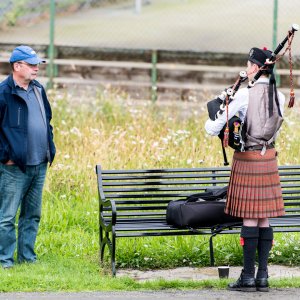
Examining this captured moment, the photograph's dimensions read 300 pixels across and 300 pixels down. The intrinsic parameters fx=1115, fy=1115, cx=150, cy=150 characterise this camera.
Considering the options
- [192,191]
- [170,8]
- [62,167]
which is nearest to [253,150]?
[192,191]

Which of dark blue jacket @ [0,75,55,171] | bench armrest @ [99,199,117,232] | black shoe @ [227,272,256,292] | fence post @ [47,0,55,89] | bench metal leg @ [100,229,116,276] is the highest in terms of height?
fence post @ [47,0,55,89]

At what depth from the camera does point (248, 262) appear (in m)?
8.03

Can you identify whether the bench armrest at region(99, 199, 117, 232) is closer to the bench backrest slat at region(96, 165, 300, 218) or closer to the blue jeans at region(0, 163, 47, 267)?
the bench backrest slat at region(96, 165, 300, 218)

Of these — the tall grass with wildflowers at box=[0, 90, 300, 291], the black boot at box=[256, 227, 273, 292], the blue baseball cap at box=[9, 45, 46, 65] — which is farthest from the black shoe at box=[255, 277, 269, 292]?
the blue baseball cap at box=[9, 45, 46, 65]

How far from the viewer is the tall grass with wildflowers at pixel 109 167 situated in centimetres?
870

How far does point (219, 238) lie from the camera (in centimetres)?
956

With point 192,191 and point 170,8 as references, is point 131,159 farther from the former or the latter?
point 170,8

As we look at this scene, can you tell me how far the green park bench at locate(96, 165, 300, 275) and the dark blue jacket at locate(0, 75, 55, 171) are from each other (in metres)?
0.80

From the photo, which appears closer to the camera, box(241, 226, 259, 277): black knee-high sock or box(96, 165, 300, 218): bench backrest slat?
box(241, 226, 259, 277): black knee-high sock

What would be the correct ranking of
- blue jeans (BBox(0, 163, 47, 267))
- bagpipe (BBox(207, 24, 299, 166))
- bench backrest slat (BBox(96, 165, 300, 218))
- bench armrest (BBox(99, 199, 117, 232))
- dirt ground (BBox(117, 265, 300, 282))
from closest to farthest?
bagpipe (BBox(207, 24, 299, 166))
bench armrest (BBox(99, 199, 117, 232))
blue jeans (BBox(0, 163, 47, 267))
dirt ground (BBox(117, 265, 300, 282))
bench backrest slat (BBox(96, 165, 300, 218))

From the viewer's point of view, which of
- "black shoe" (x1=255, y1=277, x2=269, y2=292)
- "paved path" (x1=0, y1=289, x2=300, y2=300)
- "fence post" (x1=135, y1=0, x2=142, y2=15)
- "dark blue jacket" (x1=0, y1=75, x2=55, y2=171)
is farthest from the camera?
"fence post" (x1=135, y1=0, x2=142, y2=15)

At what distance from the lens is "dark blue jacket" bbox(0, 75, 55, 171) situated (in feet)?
27.8

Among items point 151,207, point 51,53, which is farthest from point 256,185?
point 51,53

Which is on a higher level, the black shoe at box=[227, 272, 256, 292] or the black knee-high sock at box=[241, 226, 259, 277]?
the black knee-high sock at box=[241, 226, 259, 277]
